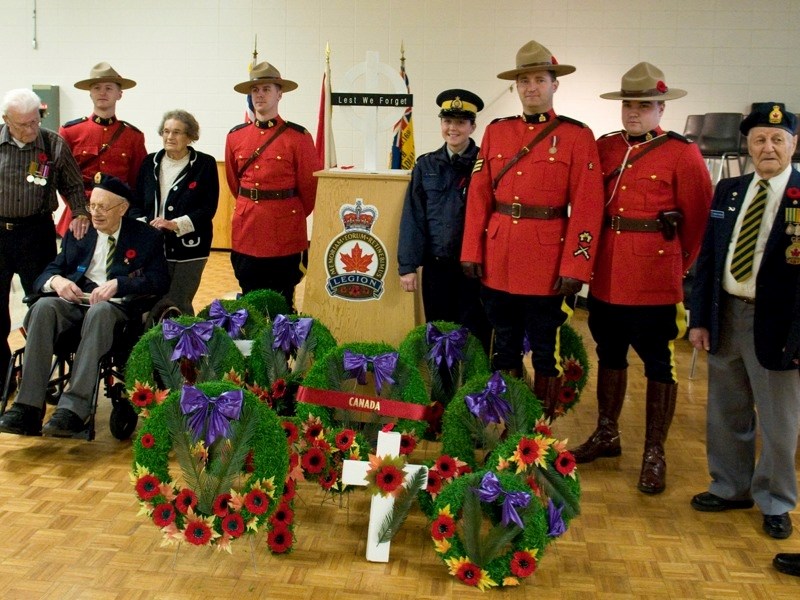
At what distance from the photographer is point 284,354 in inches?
140

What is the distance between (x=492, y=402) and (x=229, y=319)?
4.27 feet

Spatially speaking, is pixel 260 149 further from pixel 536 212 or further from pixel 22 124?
pixel 536 212

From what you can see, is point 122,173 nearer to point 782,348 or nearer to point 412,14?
point 782,348

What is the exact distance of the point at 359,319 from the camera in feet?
12.6

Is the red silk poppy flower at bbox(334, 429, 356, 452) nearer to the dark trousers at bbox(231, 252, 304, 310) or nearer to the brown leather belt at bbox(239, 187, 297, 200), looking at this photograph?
the dark trousers at bbox(231, 252, 304, 310)

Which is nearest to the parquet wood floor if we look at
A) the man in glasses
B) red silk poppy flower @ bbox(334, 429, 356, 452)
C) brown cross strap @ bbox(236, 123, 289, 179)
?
red silk poppy flower @ bbox(334, 429, 356, 452)

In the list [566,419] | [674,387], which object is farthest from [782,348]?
[566,419]

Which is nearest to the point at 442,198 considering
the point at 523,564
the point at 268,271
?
the point at 268,271

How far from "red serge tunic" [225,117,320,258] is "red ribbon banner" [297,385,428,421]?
1330mm

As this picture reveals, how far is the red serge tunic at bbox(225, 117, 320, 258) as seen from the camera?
423cm

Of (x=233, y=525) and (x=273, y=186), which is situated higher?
(x=273, y=186)

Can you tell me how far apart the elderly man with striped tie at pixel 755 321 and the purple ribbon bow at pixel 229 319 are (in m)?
1.83

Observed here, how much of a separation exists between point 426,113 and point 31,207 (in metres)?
5.93

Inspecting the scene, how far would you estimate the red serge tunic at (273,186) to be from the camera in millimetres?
4230
